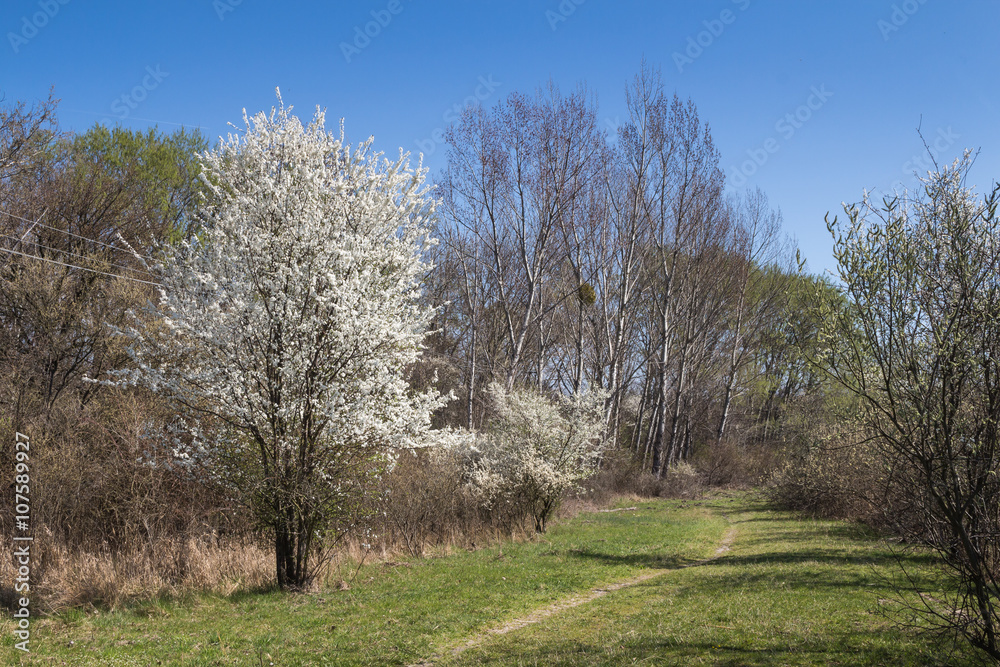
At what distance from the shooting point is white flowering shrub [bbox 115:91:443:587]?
938cm

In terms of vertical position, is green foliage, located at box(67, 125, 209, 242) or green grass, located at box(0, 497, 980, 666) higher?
green foliage, located at box(67, 125, 209, 242)

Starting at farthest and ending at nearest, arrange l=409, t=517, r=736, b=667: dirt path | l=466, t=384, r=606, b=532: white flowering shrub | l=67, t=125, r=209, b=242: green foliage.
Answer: l=67, t=125, r=209, b=242: green foliage < l=466, t=384, r=606, b=532: white flowering shrub < l=409, t=517, r=736, b=667: dirt path

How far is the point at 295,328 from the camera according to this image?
9.45 meters

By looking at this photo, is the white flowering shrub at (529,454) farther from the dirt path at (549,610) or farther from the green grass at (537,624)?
the dirt path at (549,610)

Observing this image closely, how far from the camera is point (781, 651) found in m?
6.75

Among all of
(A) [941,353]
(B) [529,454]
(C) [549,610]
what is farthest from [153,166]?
(A) [941,353]

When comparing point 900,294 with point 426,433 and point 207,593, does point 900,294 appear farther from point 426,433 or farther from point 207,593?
point 207,593

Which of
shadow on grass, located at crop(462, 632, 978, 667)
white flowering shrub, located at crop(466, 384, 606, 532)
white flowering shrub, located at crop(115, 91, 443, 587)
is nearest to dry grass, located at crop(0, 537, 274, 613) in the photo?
white flowering shrub, located at crop(115, 91, 443, 587)

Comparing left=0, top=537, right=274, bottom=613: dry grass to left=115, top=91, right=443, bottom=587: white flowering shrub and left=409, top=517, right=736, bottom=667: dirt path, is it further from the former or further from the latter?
left=409, top=517, right=736, bottom=667: dirt path

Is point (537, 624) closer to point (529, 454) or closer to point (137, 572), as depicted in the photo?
point (137, 572)

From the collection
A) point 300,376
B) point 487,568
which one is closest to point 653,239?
point 487,568

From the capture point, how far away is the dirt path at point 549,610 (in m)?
7.54

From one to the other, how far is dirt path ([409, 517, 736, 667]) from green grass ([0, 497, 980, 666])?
109 mm

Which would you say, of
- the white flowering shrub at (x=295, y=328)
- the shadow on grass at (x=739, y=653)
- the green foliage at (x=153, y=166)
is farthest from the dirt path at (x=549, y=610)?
the green foliage at (x=153, y=166)
